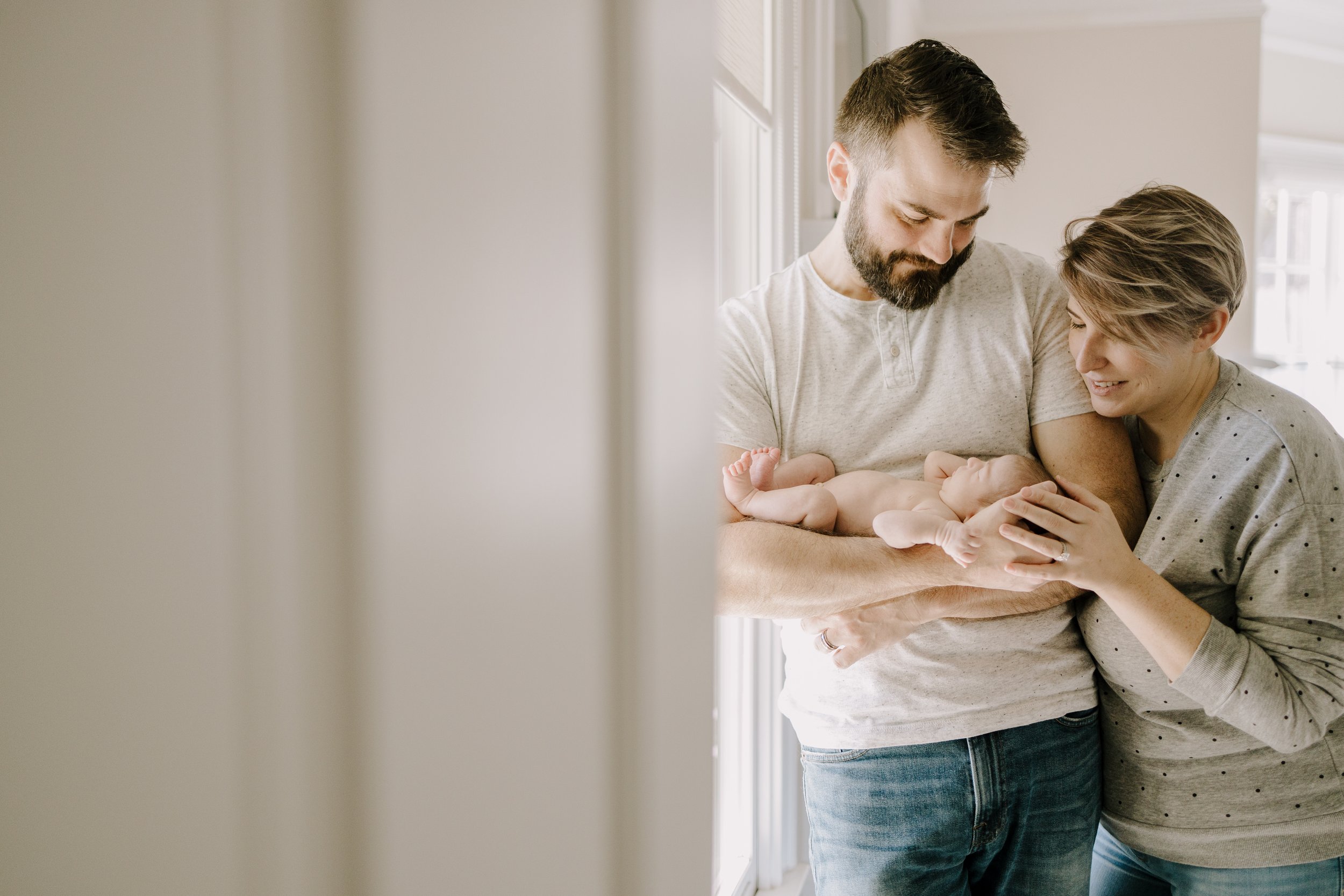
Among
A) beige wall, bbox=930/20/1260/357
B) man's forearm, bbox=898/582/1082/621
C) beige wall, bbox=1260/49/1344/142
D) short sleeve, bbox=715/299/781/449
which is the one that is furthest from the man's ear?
beige wall, bbox=1260/49/1344/142

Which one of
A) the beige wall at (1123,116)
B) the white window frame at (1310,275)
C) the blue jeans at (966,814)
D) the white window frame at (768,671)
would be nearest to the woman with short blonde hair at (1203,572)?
the blue jeans at (966,814)

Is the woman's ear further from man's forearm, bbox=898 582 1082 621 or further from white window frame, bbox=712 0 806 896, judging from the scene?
white window frame, bbox=712 0 806 896

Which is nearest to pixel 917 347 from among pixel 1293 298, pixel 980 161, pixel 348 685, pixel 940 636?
pixel 980 161

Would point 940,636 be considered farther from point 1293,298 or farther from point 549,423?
point 1293,298

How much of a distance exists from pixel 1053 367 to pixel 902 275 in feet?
0.85

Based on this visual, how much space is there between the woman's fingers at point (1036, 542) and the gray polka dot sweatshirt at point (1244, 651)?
209 mm

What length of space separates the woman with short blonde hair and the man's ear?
36cm

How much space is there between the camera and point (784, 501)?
3.80 feet

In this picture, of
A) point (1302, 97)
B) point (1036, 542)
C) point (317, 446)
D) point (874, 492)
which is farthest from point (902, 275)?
point (1302, 97)

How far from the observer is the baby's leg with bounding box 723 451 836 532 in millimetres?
1153

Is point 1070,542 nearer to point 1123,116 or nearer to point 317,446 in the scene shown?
point 317,446

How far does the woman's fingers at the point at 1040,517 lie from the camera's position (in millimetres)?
1001

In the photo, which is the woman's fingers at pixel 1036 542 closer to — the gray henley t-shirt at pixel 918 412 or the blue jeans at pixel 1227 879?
the gray henley t-shirt at pixel 918 412

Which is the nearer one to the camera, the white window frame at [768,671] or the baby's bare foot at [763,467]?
the baby's bare foot at [763,467]
